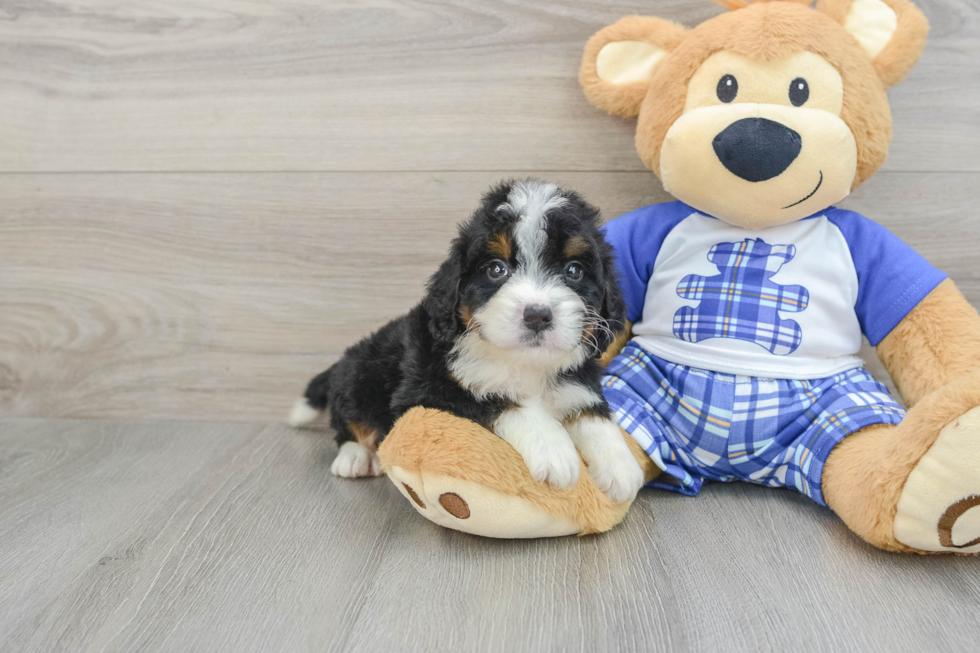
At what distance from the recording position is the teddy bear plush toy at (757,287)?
1.30m

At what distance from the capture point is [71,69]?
6.34 feet

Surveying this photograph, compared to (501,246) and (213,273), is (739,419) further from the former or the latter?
(213,273)

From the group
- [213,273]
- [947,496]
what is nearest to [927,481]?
[947,496]

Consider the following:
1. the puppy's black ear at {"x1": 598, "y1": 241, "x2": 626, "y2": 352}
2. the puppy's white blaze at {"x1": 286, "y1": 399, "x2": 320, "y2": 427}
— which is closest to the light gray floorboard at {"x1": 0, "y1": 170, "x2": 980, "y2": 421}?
the puppy's white blaze at {"x1": 286, "y1": 399, "x2": 320, "y2": 427}

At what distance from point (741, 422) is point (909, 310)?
444 millimetres

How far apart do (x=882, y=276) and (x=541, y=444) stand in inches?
35.2

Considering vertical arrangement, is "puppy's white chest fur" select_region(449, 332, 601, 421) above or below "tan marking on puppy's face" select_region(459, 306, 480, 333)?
below

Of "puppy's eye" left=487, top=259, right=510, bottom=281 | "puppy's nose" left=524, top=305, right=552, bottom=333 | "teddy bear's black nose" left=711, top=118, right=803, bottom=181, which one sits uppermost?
"teddy bear's black nose" left=711, top=118, right=803, bottom=181

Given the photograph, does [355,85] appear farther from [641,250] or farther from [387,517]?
[387,517]

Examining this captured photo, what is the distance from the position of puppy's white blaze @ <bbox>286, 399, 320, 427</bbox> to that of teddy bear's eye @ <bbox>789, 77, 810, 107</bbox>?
144 centimetres

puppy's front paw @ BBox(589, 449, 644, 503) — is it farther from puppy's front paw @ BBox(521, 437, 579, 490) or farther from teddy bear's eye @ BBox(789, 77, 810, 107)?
teddy bear's eye @ BBox(789, 77, 810, 107)

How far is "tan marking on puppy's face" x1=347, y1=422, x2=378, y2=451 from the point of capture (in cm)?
161

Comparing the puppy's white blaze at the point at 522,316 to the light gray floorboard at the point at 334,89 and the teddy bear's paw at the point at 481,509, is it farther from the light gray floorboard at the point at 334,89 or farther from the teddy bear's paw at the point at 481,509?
the light gray floorboard at the point at 334,89

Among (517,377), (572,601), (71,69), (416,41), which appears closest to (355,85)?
(416,41)
